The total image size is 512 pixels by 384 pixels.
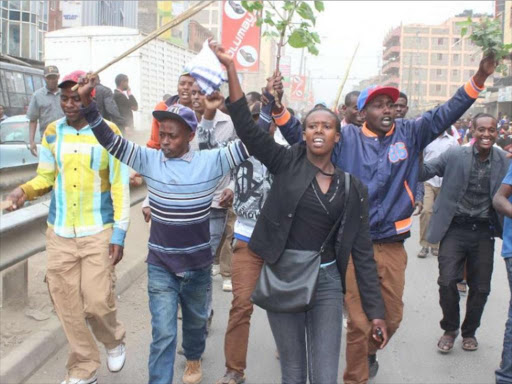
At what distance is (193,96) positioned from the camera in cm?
518

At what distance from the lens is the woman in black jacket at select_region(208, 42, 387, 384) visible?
3344 mm

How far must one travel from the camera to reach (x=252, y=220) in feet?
14.9

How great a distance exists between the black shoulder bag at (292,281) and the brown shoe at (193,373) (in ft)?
4.43

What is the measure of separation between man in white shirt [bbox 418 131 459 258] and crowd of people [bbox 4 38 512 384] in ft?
13.5

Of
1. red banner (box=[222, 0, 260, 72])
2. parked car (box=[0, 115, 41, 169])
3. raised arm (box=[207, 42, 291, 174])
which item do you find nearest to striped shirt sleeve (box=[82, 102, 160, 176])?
raised arm (box=[207, 42, 291, 174])

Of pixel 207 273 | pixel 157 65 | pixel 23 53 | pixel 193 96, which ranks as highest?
pixel 23 53

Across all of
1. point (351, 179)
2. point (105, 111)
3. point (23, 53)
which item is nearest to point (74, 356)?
point (351, 179)

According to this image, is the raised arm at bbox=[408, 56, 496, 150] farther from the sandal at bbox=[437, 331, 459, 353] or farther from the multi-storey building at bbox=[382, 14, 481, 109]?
the multi-storey building at bbox=[382, 14, 481, 109]

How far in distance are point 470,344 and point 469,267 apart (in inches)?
25.7

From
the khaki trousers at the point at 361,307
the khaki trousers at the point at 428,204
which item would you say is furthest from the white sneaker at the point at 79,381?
the khaki trousers at the point at 428,204

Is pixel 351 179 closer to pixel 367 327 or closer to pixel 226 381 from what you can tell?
pixel 367 327

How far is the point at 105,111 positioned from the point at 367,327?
6.58m

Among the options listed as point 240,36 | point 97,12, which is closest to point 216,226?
point 240,36

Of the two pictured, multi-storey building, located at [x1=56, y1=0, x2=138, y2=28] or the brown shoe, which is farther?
multi-storey building, located at [x1=56, y1=0, x2=138, y2=28]
